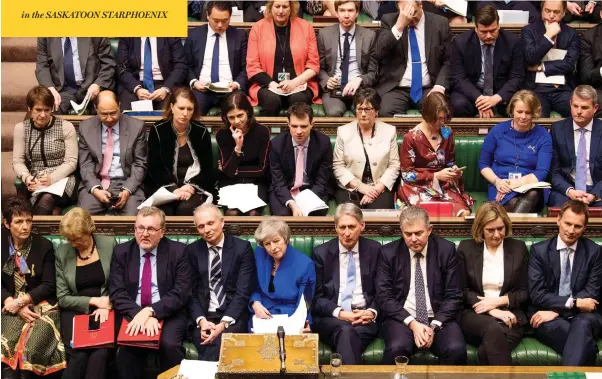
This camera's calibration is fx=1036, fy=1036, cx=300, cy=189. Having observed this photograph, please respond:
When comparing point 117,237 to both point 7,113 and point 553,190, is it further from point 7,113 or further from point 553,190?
point 553,190

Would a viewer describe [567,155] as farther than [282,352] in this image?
Yes

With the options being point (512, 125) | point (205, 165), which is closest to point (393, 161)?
point (512, 125)

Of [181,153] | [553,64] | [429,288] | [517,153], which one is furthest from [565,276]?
[181,153]

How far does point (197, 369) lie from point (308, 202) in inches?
64.6

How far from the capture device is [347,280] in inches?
212

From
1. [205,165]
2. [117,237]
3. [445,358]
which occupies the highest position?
[205,165]

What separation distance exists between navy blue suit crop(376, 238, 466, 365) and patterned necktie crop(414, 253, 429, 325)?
0.11ft

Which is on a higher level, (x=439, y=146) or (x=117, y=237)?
(x=439, y=146)

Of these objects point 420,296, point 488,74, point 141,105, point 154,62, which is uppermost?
point 154,62

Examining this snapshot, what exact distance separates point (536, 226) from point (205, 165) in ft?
6.36

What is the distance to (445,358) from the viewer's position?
16.9 ft

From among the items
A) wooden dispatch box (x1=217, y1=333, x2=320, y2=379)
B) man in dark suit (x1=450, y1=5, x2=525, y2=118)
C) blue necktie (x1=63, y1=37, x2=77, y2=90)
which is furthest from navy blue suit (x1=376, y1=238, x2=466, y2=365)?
blue necktie (x1=63, y1=37, x2=77, y2=90)

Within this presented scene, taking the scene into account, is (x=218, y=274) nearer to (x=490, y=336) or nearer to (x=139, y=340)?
(x=139, y=340)

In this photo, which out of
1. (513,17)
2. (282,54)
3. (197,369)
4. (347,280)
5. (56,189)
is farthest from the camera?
(513,17)
